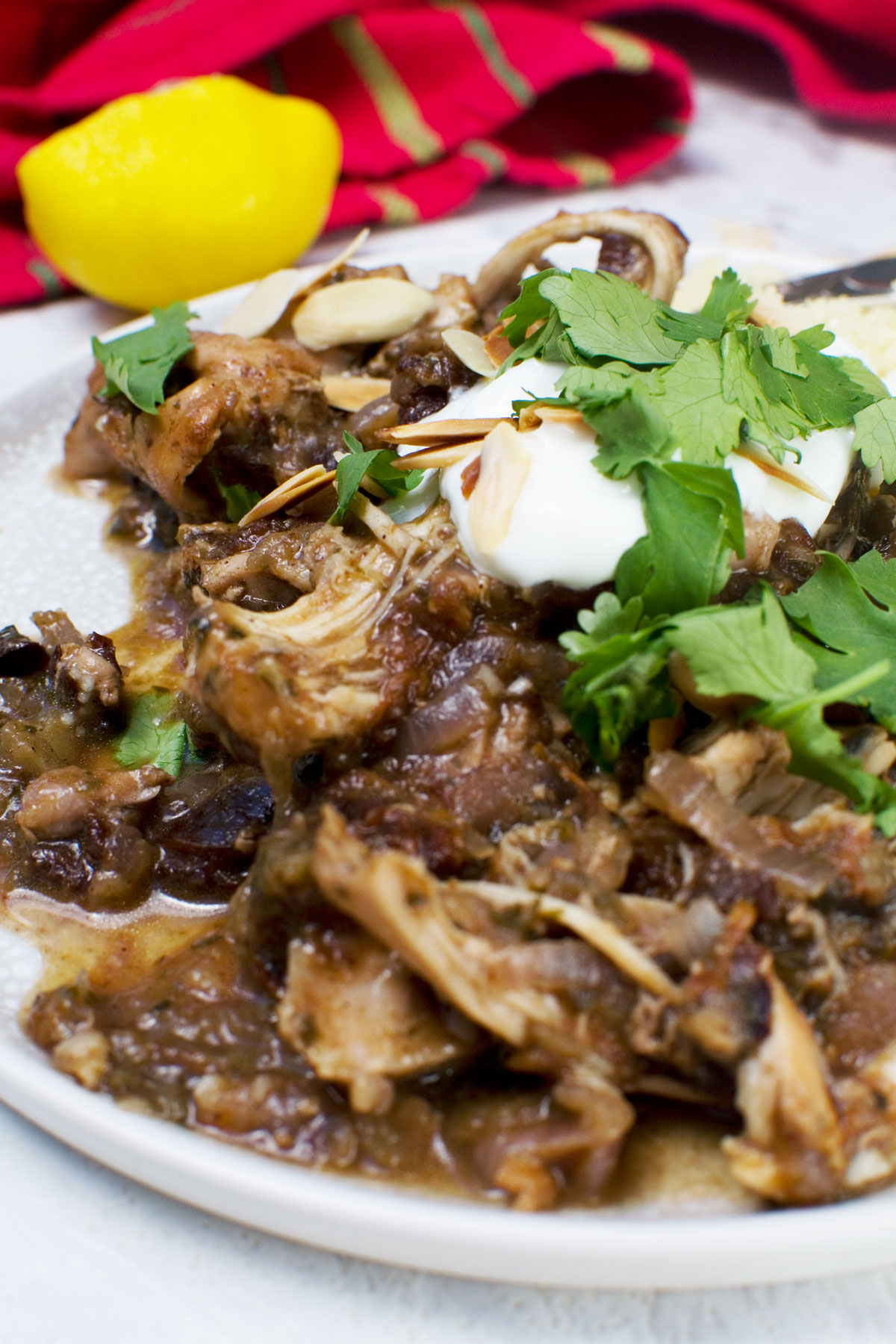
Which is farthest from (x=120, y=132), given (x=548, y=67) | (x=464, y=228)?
(x=548, y=67)

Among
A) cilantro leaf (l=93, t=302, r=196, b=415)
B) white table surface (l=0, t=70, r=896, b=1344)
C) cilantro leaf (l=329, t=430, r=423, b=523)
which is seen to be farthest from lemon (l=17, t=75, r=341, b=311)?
white table surface (l=0, t=70, r=896, b=1344)

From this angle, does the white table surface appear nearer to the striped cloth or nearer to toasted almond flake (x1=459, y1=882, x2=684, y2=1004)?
toasted almond flake (x1=459, y1=882, x2=684, y2=1004)

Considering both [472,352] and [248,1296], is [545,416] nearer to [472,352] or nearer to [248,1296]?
[472,352]

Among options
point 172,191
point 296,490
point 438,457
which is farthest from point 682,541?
point 172,191

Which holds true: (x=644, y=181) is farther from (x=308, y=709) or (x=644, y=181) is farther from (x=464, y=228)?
(x=308, y=709)

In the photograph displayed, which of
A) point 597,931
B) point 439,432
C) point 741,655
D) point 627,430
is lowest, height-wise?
point 597,931

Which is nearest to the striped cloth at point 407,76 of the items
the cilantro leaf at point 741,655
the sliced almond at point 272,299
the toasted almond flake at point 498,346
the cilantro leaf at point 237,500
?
the sliced almond at point 272,299

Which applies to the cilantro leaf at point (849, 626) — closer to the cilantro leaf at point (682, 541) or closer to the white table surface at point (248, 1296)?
the cilantro leaf at point (682, 541)
